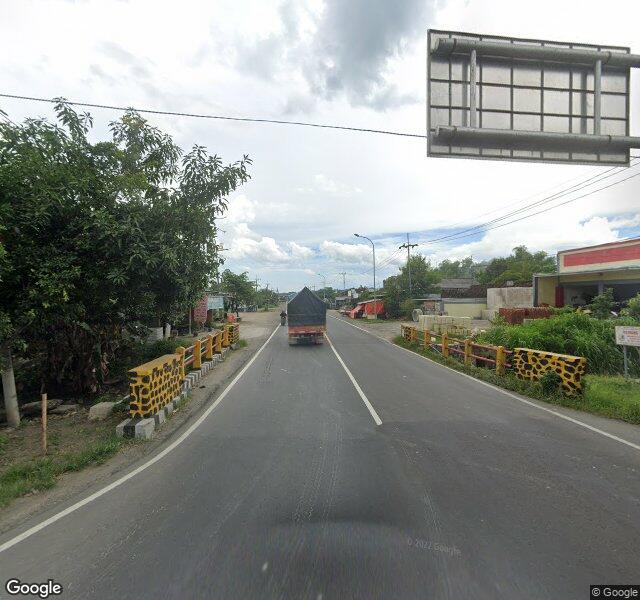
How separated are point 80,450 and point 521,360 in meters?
10.6

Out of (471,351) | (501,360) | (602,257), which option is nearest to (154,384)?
(501,360)

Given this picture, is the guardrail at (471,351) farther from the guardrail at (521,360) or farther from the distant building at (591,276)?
the distant building at (591,276)

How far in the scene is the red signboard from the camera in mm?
20906

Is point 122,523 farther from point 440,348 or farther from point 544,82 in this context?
point 440,348

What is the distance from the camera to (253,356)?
15641 millimetres

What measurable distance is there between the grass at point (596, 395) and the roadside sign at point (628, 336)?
1099 mm

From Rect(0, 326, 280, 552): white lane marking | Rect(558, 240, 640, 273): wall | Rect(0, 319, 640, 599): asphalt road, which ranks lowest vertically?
Rect(0, 326, 280, 552): white lane marking

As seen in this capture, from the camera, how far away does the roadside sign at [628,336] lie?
8.10 m

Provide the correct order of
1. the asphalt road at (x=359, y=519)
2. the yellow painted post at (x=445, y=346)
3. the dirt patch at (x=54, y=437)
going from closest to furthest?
the asphalt road at (x=359, y=519)
the dirt patch at (x=54, y=437)
the yellow painted post at (x=445, y=346)

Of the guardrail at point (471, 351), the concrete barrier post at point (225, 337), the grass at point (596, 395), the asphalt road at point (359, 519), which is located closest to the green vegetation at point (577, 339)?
the guardrail at point (471, 351)

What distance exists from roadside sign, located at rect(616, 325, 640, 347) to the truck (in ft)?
41.5

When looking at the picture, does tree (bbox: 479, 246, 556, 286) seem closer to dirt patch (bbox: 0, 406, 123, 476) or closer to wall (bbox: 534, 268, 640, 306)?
wall (bbox: 534, 268, 640, 306)

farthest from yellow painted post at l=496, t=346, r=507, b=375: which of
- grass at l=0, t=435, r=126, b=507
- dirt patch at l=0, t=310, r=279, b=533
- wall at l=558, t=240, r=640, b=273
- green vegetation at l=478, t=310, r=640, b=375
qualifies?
wall at l=558, t=240, r=640, b=273

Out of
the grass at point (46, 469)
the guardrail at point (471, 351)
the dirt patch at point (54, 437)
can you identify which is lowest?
the dirt patch at point (54, 437)
